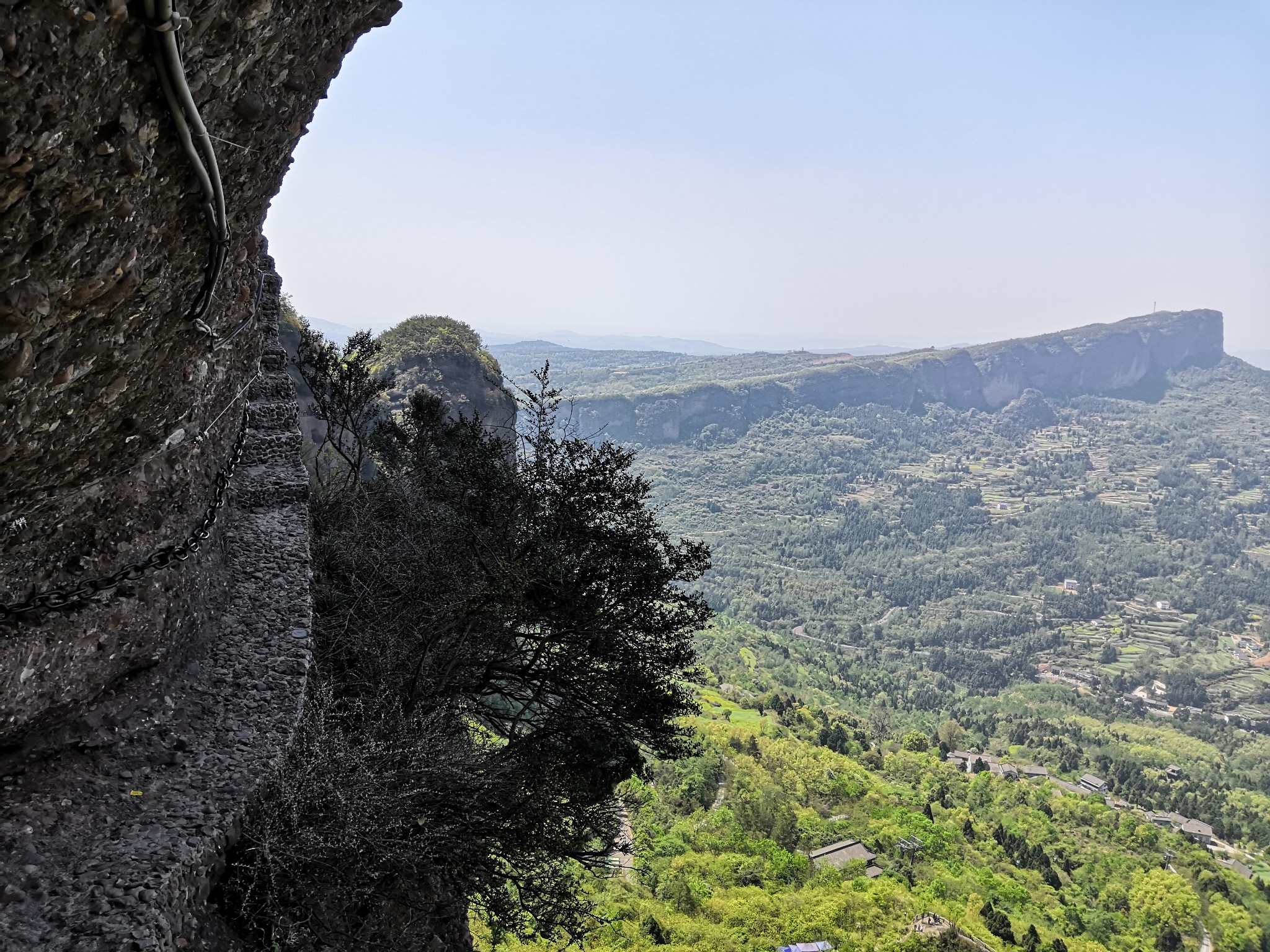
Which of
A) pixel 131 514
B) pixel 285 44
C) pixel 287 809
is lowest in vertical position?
pixel 287 809

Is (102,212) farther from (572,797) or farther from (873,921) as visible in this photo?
(873,921)

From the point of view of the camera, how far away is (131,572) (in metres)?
4.50

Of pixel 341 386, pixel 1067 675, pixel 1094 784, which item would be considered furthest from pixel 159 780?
pixel 1067 675

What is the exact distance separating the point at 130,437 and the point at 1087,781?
73103mm

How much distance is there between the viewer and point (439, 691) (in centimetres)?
833

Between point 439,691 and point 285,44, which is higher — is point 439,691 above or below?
below

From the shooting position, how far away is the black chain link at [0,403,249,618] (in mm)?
3770

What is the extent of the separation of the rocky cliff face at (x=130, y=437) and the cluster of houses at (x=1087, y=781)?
6189 centimetres

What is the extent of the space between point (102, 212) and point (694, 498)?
145m

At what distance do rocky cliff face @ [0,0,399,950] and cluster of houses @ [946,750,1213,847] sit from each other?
203 feet

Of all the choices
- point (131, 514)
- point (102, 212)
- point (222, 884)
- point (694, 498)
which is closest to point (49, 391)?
point (102, 212)

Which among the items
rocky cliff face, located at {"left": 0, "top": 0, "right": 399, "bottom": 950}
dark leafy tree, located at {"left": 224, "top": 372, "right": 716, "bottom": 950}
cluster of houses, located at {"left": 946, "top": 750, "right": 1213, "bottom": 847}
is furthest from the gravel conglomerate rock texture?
cluster of houses, located at {"left": 946, "top": 750, "right": 1213, "bottom": 847}

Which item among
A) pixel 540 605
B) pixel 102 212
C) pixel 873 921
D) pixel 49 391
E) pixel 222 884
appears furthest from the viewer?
pixel 873 921

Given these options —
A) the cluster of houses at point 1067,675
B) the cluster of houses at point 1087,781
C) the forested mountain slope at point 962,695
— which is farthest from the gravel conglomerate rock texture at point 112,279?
the cluster of houses at point 1067,675
